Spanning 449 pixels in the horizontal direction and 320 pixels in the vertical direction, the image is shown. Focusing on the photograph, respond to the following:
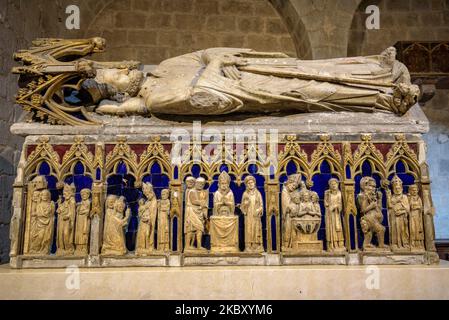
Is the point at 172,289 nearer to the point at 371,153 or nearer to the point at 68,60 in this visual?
the point at 371,153

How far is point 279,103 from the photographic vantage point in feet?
11.6

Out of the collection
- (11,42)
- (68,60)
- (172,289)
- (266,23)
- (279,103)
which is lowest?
(172,289)

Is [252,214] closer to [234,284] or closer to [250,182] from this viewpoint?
[250,182]

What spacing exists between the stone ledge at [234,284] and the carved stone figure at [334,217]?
0.31 meters

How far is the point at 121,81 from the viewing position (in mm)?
3789

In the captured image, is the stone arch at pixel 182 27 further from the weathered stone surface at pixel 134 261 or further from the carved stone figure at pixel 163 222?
the weathered stone surface at pixel 134 261

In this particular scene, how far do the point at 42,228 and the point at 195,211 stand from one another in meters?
1.15

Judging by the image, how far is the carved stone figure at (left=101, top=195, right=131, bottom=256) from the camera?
336 centimetres

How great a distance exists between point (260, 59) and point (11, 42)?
302cm

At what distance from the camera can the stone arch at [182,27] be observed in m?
7.82

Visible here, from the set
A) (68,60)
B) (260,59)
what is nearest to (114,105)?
(68,60)

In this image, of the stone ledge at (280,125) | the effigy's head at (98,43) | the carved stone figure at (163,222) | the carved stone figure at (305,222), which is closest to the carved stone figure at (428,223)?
the stone ledge at (280,125)

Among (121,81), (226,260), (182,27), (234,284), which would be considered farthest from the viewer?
(182,27)

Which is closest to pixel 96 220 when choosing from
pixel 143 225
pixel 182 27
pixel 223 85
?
pixel 143 225
